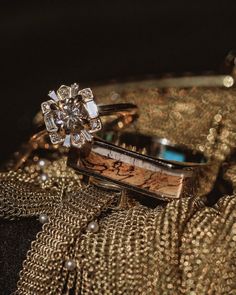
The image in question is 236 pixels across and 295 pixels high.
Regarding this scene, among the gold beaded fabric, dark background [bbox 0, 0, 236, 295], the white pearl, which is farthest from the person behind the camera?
dark background [bbox 0, 0, 236, 295]

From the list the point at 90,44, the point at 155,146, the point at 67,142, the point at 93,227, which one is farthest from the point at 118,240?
the point at 90,44

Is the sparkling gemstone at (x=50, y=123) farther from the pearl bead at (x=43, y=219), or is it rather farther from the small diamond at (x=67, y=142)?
the pearl bead at (x=43, y=219)

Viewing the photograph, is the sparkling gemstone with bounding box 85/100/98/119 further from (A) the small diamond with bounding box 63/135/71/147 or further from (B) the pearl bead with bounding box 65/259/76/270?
(B) the pearl bead with bounding box 65/259/76/270

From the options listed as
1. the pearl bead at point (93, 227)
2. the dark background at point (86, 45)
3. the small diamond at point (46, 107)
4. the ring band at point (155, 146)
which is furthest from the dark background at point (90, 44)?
the pearl bead at point (93, 227)

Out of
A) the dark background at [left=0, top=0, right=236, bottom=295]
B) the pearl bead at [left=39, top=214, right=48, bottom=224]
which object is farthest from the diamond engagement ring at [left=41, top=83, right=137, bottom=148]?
the dark background at [left=0, top=0, right=236, bottom=295]

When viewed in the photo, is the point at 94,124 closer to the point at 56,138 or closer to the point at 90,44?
the point at 56,138

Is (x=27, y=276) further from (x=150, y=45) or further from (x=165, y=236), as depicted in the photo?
(x=150, y=45)

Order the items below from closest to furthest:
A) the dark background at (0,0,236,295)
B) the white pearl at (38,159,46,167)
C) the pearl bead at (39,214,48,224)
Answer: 1. the pearl bead at (39,214,48,224)
2. the white pearl at (38,159,46,167)
3. the dark background at (0,0,236,295)
